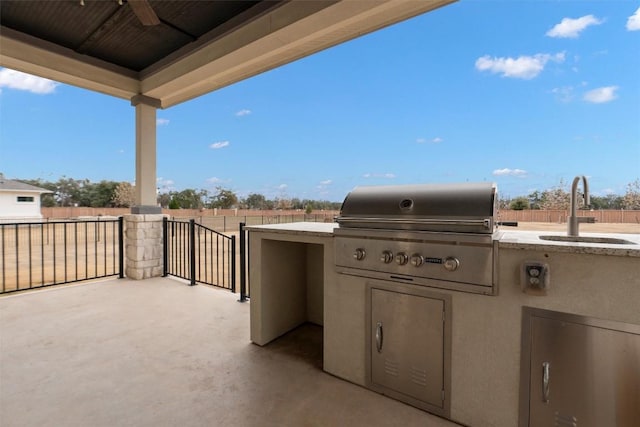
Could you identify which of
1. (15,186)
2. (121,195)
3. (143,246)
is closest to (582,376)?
(143,246)

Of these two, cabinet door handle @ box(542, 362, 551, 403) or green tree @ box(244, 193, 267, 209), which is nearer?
cabinet door handle @ box(542, 362, 551, 403)

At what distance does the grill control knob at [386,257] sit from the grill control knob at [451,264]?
0.30 m

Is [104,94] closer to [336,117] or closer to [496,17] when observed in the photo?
[496,17]

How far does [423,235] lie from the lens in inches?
61.2

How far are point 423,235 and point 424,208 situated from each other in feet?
0.50

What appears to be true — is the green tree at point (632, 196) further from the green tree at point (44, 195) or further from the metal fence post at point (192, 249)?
the green tree at point (44, 195)

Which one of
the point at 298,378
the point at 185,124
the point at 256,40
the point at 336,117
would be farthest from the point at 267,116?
the point at 298,378

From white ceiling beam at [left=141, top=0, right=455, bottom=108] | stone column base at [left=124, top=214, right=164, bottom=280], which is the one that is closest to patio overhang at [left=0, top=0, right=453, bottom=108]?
white ceiling beam at [left=141, top=0, right=455, bottom=108]

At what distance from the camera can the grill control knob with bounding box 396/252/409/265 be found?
5.31 feet

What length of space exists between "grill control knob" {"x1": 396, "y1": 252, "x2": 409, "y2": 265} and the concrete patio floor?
0.83 meters

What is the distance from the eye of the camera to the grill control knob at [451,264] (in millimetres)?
1466

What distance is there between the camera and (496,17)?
9.80 ft

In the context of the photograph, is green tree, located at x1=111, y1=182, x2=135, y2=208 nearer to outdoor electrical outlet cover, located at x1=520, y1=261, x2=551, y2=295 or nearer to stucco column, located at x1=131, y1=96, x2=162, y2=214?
stucco column, located at x1=131, y1=96, x2=162, y2=214

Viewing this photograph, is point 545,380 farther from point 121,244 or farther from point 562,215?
point 121,244
